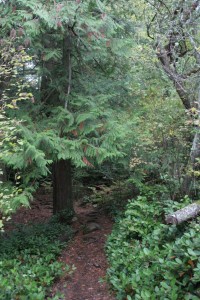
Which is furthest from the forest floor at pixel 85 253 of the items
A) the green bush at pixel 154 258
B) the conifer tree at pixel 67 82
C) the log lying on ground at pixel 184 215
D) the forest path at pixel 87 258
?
the conifer tree at pixel 67 82

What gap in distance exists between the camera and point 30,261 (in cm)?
691

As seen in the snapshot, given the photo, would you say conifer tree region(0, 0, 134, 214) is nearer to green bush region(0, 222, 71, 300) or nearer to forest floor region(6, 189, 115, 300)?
green bush region(0, 222, 71, 300)

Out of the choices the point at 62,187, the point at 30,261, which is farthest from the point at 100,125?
the point at 62,187

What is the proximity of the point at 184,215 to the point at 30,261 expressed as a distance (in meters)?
3.59

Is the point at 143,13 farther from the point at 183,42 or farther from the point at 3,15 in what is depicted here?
the point at 3,15

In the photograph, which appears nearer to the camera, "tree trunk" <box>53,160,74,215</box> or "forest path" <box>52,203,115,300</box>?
"forest path" <box>52,203,115,300</box>

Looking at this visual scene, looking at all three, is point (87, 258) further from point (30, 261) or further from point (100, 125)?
point (100, 125)

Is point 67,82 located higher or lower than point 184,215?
higher

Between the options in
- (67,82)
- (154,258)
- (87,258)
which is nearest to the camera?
(154,258)

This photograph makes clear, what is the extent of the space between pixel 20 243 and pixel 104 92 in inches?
161

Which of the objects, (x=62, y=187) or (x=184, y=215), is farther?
(x=62, y=187)

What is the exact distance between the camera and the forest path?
5984 mm

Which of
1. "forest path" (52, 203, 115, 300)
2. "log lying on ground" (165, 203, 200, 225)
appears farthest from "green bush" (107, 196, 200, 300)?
"forest path" (52, 203, 115, 300)

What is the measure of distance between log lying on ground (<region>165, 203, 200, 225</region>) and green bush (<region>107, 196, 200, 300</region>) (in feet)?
0.49
